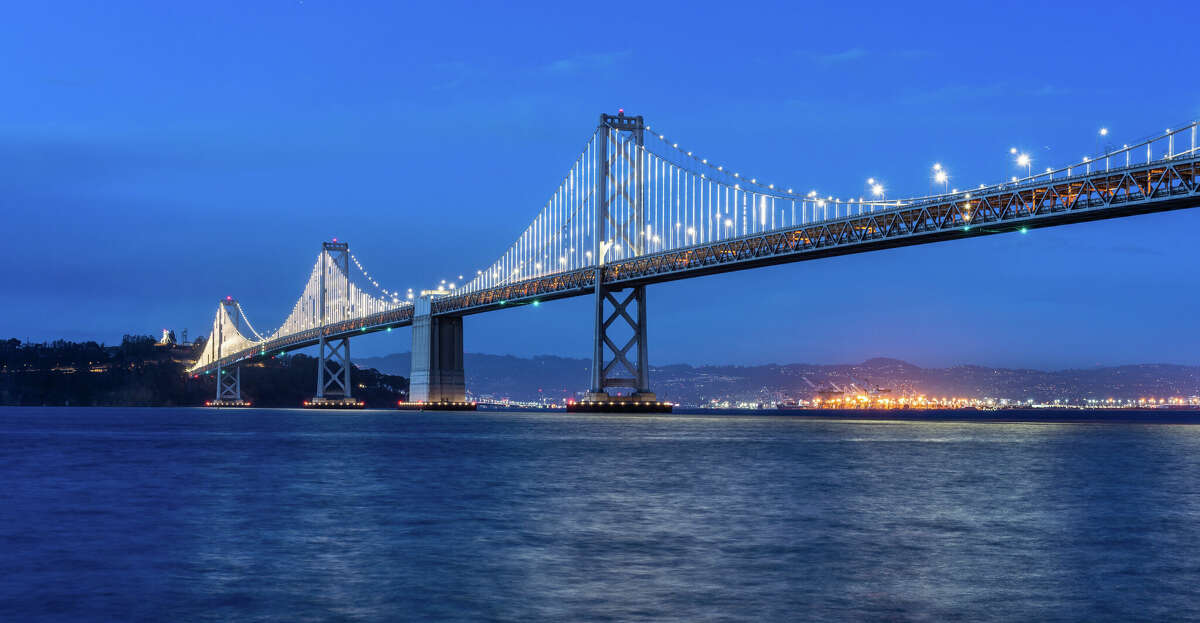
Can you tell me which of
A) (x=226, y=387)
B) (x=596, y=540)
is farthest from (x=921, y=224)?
(x=226, y=387)

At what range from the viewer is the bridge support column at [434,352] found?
289ft

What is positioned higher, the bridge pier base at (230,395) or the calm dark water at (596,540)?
the bridge pier base at (230,395)

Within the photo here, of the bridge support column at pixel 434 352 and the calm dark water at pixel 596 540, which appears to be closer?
the calm dark water at pixel 596 540

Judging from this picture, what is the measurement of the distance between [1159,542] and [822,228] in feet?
133

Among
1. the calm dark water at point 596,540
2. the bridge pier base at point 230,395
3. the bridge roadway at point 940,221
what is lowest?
the calm dark water at point 596,540

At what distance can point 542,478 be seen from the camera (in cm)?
2458

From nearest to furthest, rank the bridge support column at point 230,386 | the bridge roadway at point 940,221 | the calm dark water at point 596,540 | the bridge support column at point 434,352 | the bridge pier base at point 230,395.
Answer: the calm dark water at point 596,540 → the bridge roadway at point 940,221 → the bridge support column at point 434,352 → the bridge support column at point 230,386 → the bridge pier base at point 230,395

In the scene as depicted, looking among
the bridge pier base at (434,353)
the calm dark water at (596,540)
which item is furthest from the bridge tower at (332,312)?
Result: the calm dark water at (596,540)

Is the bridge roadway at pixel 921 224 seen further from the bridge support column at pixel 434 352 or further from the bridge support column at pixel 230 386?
the bridge support column at pixel 230 386

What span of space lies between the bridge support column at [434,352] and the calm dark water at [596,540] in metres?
58.1

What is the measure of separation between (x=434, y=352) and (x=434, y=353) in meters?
0.10

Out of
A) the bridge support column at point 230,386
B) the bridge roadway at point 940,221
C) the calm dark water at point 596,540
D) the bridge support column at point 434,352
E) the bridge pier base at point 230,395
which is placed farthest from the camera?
the bridge pier base at point 230,395

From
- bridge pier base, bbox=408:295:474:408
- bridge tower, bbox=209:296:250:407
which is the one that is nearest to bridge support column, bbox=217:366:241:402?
bridge tower, bbox=209:296:250:407

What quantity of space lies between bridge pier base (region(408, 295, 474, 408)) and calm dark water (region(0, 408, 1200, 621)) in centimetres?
5815
